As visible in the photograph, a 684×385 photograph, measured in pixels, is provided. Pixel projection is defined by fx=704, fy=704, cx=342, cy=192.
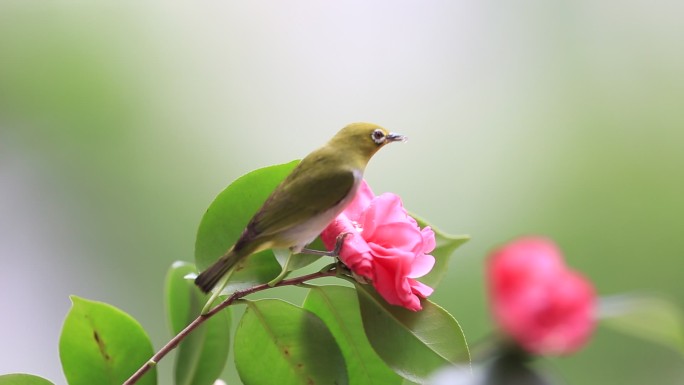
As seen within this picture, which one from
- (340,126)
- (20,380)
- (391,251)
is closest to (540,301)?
(391,251)

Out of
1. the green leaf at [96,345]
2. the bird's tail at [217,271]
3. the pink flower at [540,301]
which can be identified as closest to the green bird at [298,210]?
the bird's tail at [217,271]

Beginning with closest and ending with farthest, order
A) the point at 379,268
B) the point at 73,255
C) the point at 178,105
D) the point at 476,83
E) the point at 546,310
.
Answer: the point at 546,310 < the point at 379,268 < the point at 73,255 < the point at 178,105 < the point at 476,83

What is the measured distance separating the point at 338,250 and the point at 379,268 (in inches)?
1.5

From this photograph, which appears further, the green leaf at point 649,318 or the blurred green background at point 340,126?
the blurred green background at point 340,126

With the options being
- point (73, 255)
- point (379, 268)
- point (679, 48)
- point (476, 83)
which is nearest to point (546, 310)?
point (379, 268)

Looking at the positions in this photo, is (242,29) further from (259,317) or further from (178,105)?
(259,317)

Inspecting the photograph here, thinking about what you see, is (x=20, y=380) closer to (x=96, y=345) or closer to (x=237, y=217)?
(x=96, y=345)

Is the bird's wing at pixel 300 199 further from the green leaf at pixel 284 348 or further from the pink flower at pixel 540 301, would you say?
the pink flower at pixel 540 301

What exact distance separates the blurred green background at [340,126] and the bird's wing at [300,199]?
1.19 metres

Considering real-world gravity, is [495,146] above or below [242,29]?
below

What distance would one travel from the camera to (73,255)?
1.73m

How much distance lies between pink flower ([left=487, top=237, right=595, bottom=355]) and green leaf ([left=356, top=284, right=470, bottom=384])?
191mm

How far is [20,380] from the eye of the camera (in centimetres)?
54

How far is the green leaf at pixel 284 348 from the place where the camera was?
0.53 metres
